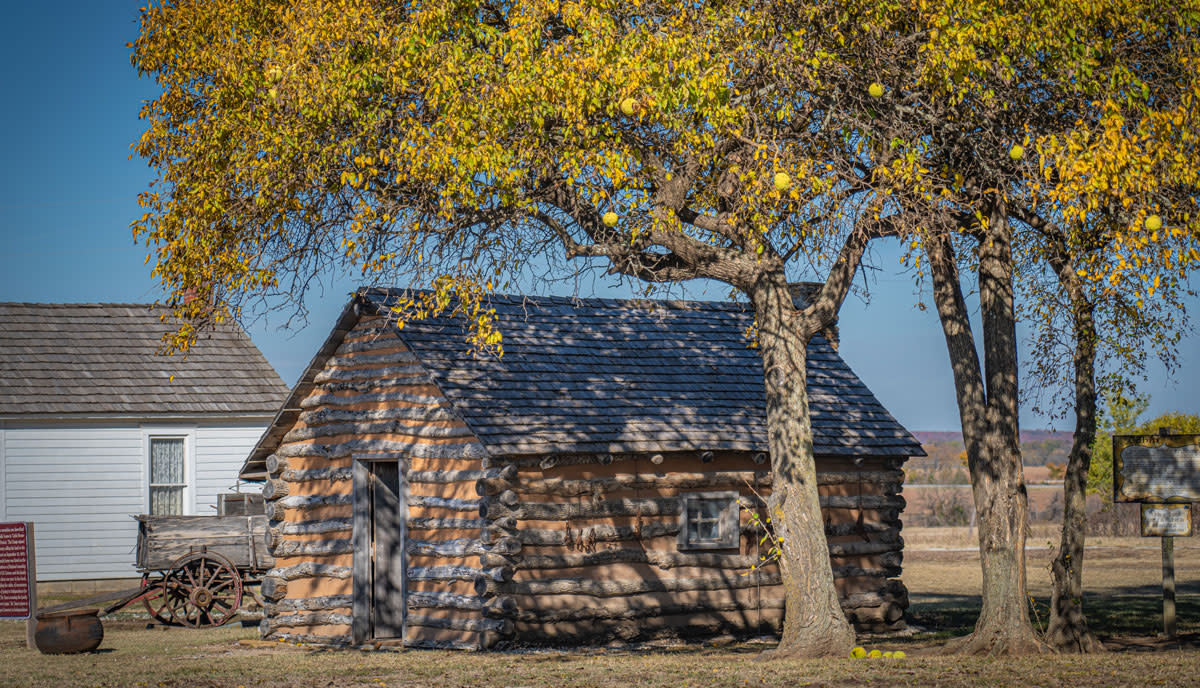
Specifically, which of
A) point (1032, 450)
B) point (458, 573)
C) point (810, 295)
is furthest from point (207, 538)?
point (1032, 450)

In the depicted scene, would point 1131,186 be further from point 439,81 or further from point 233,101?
point 233,101

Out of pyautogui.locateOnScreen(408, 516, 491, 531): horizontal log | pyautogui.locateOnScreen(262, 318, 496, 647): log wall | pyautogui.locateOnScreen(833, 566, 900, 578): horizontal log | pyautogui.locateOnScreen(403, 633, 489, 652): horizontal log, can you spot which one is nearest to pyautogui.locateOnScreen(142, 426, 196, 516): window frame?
pyautogui.locateOnScreen(262, 318, 496, 647): log wall

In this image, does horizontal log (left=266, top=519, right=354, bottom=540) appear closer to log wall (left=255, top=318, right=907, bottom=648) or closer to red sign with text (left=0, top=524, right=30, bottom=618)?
log wall (left=255, top=318, right=907, bottom=648)

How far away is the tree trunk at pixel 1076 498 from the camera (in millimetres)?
13555

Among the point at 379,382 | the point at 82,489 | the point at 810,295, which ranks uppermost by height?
the point at 810,295

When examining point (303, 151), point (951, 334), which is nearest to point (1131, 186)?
point (951, 334)

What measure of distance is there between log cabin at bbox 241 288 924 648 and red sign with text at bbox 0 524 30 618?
3.11m

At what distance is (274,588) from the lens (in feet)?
57.1

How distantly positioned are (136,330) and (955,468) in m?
60.4

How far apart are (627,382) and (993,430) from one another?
5.69 meters

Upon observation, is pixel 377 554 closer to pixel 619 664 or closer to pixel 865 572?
pixel 619 664

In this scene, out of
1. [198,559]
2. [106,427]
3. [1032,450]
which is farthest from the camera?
[1032,450]

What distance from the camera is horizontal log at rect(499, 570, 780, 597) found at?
15250 millimetres

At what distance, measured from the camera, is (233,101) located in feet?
40.0
